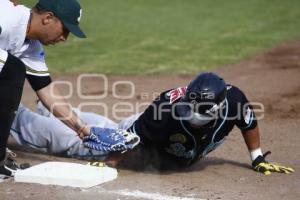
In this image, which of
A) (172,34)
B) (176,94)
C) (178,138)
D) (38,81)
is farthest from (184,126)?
(172,34)

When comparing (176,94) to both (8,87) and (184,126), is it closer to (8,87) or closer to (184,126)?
(184,126)

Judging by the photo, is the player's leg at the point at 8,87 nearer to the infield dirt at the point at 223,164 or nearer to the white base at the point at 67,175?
the white base at the point at 67,175

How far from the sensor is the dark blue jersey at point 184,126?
5.01 meters

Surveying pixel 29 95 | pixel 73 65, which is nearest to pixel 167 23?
pixel 73 65

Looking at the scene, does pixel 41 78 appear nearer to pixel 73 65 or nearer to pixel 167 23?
pixel 73 65

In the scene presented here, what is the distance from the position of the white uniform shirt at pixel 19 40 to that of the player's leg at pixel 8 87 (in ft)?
0.19

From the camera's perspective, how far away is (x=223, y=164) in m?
5.46

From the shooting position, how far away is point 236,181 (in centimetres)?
489

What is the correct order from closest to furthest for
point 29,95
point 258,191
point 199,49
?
point 258,191, point 29,95, point 199,49

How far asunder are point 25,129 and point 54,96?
3.01ft

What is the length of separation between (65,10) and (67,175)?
3.81ft

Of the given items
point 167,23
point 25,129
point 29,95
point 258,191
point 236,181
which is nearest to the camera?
point 258,191

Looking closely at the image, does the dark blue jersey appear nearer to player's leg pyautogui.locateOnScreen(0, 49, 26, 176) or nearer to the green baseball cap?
the green baseball cap

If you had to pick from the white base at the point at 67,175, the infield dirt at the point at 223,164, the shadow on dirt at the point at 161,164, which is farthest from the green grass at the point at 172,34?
the white base at the point at 67,175
